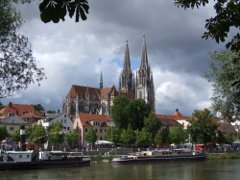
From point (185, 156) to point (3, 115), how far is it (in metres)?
57.9

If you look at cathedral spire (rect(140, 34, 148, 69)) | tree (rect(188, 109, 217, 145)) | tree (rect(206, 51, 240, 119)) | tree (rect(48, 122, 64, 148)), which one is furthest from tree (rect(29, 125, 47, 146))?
cathedral spire (rect(140, 34, 148, 69))

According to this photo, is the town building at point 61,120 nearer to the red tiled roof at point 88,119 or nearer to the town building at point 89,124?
the town building at point 89,124

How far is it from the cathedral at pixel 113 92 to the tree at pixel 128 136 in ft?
194

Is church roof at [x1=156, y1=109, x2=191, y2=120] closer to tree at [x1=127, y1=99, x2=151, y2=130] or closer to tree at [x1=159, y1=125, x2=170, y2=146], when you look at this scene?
tree at [x1=159, y1=125, x2=170, y2=146]

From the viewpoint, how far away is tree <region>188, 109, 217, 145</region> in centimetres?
10225

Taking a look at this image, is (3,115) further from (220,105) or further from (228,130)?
(220,105)

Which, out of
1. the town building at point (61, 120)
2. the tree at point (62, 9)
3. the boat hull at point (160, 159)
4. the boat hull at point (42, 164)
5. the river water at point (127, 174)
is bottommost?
the river water at point (127, 174)

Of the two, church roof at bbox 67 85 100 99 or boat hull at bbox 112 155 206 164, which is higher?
church roof at bbox 67 85 100 99

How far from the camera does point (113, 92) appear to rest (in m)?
172

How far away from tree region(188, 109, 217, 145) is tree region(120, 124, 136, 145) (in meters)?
14.1

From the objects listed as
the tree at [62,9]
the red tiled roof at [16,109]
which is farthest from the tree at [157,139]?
the tree at [62,9]

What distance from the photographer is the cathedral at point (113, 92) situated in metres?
160

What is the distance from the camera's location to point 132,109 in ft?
346

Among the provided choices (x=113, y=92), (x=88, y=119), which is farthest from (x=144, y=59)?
(x=88, y=119)
